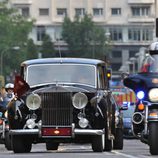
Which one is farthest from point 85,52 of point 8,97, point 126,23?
point 8,97

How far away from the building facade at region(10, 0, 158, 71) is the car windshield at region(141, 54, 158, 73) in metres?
139

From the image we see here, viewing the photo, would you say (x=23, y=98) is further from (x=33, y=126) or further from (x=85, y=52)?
(x=85, y=52)

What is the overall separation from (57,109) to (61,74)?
1.45 metres

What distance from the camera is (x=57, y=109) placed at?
2439 cm

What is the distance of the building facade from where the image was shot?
165 meters

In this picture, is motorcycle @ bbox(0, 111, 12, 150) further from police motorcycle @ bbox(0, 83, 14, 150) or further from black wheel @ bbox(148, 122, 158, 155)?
black wheel @ bbox(148, 122, 158, 155)

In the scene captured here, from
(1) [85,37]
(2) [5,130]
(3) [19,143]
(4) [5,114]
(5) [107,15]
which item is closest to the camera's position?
(3) [19,143]

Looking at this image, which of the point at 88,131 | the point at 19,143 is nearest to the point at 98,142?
the point at 88,131

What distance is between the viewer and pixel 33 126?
24484 mm

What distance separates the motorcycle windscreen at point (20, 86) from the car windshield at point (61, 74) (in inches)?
17.4

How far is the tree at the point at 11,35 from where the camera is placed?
135625 millimetres

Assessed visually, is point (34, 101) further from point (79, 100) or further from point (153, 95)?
point (153, 95)

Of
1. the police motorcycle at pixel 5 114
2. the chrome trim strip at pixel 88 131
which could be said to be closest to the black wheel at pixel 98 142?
the chrome trim strip at pixel 88 131

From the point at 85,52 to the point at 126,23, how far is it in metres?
9.75
